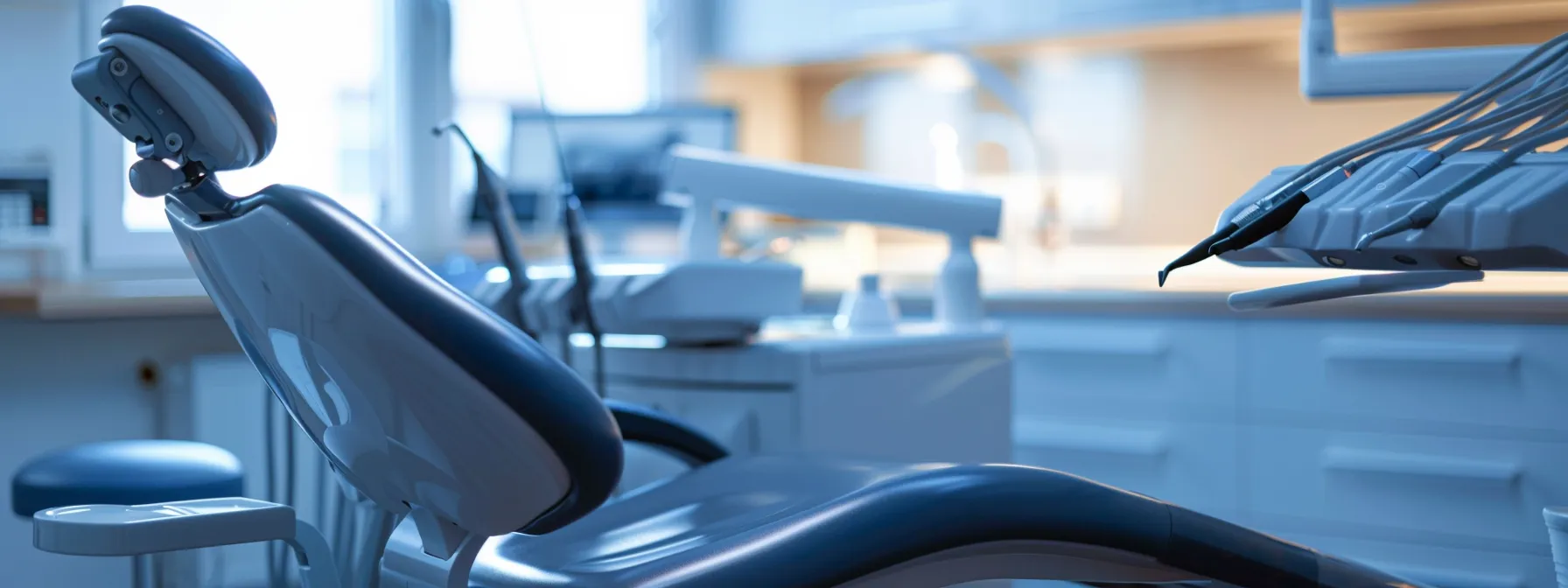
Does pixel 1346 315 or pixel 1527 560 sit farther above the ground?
pixel 1346 315

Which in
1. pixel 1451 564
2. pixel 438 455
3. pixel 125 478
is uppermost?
pixel 438 455

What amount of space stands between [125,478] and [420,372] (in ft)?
3.31

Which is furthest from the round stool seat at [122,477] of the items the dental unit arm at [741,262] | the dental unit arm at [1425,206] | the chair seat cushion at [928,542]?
the dental unit arm at [1425,206]

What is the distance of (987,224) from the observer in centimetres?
174

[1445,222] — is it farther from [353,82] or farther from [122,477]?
[353,82]

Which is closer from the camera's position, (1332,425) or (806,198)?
(806,198)

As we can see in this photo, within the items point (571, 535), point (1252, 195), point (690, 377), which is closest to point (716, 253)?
point (690, 377)

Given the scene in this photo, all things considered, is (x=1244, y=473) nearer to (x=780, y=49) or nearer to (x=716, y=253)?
(x=716, y=253)

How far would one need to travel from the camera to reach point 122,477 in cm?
148

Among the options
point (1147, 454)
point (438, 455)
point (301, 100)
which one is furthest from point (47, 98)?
point (438, 455)

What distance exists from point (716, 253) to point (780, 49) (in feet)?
5.73

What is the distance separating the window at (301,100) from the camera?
9.00 feet

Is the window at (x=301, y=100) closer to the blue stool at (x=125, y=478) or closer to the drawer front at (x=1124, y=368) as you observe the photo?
the blue stool at (x=125, y=478)

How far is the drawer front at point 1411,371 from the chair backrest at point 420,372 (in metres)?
1.81
